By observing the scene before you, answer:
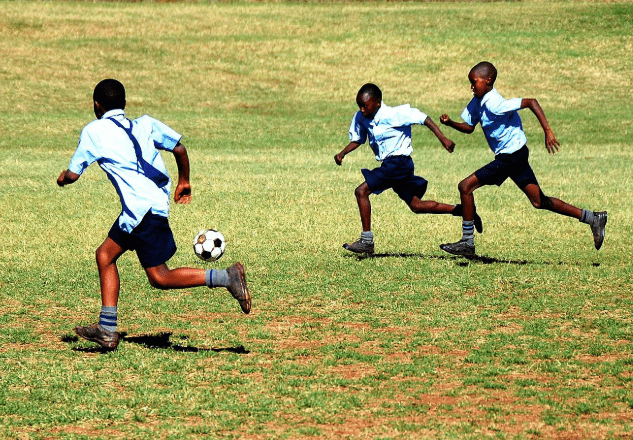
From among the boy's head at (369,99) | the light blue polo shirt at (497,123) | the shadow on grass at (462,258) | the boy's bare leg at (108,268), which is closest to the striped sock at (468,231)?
the shadow on grass at (462,258)

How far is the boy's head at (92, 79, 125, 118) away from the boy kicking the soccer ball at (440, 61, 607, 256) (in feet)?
12.9

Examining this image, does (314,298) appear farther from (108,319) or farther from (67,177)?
(67,177)

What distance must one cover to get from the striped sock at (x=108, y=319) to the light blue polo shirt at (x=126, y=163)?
25.1 inches

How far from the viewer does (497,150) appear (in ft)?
33.7

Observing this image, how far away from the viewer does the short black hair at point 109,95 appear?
23.3 feet

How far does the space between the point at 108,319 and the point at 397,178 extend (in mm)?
4522

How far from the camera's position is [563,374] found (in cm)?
651

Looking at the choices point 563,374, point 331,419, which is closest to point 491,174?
point 563,374

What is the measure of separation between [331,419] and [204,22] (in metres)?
37.3

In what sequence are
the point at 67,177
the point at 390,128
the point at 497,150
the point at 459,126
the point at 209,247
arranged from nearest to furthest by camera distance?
the point at 67,177, the point at 209,247, the point at 459,126, the point at 497,150, the point at 390,128

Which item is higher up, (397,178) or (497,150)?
(497,150)

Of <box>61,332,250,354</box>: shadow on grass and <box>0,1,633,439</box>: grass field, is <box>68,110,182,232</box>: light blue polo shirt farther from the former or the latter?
<box>0,1,633,439</box>: grass field

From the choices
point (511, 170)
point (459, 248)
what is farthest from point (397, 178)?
point (511, 170)

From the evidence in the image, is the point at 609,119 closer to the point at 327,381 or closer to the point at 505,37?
the point at 505,37
